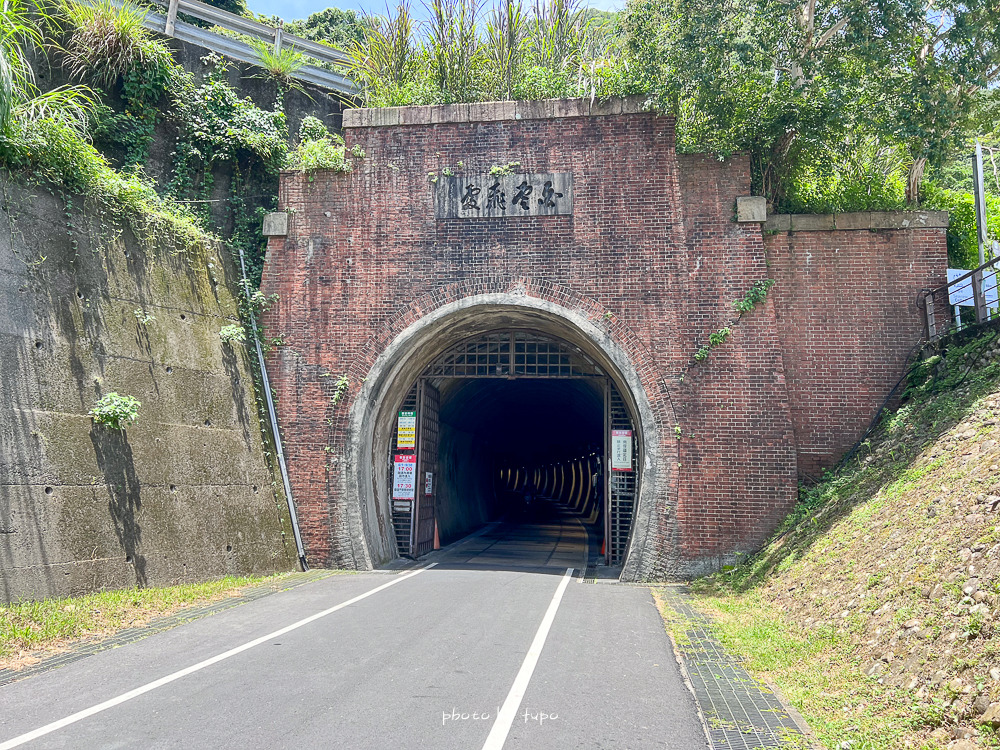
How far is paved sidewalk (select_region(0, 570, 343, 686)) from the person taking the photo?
638 cm

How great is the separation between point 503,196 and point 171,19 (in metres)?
9.17

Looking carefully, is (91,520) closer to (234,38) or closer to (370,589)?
(370,589)

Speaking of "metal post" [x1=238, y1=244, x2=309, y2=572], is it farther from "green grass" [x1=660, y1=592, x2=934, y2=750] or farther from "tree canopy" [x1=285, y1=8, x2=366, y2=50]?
"tree canopy" [x1=285, y1=8, x2=366, y2=50]

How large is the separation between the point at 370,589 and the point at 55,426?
4.83 metres

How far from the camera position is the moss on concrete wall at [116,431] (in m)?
8.84

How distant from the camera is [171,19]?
52.6 ft

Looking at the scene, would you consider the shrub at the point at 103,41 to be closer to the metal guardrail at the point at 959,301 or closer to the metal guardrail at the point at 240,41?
the metal guardrail at the point at 240,41

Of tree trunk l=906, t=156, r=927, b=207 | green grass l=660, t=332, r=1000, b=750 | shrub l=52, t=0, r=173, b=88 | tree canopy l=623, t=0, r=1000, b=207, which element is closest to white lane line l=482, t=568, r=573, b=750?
green grass l=660, t=332, r=1000, b=750

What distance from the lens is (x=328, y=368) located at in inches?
520

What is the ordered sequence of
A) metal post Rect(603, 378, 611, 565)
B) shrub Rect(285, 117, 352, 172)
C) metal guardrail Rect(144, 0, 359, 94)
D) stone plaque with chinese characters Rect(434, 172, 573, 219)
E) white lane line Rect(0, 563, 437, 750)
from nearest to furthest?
white lane line Rect(0, 563, 437, 750)
stone plaque with chinese characters Rect(434, 172, 573, 219)
shrub Rect(285, 117, 352, 172)
metal post Rect(603, 378, 611, 565)
metal guardrail Rect(144, 0, 359, 94)

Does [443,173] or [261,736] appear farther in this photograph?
[443,173]

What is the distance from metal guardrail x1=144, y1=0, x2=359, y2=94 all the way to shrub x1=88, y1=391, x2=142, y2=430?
29.6 feet

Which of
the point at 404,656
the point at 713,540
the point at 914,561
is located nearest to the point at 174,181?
the point at 404,656

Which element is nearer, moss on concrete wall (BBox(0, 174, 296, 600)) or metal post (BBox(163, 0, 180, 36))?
moss on concrete wall (BBox(0, 174, 296, 600))
